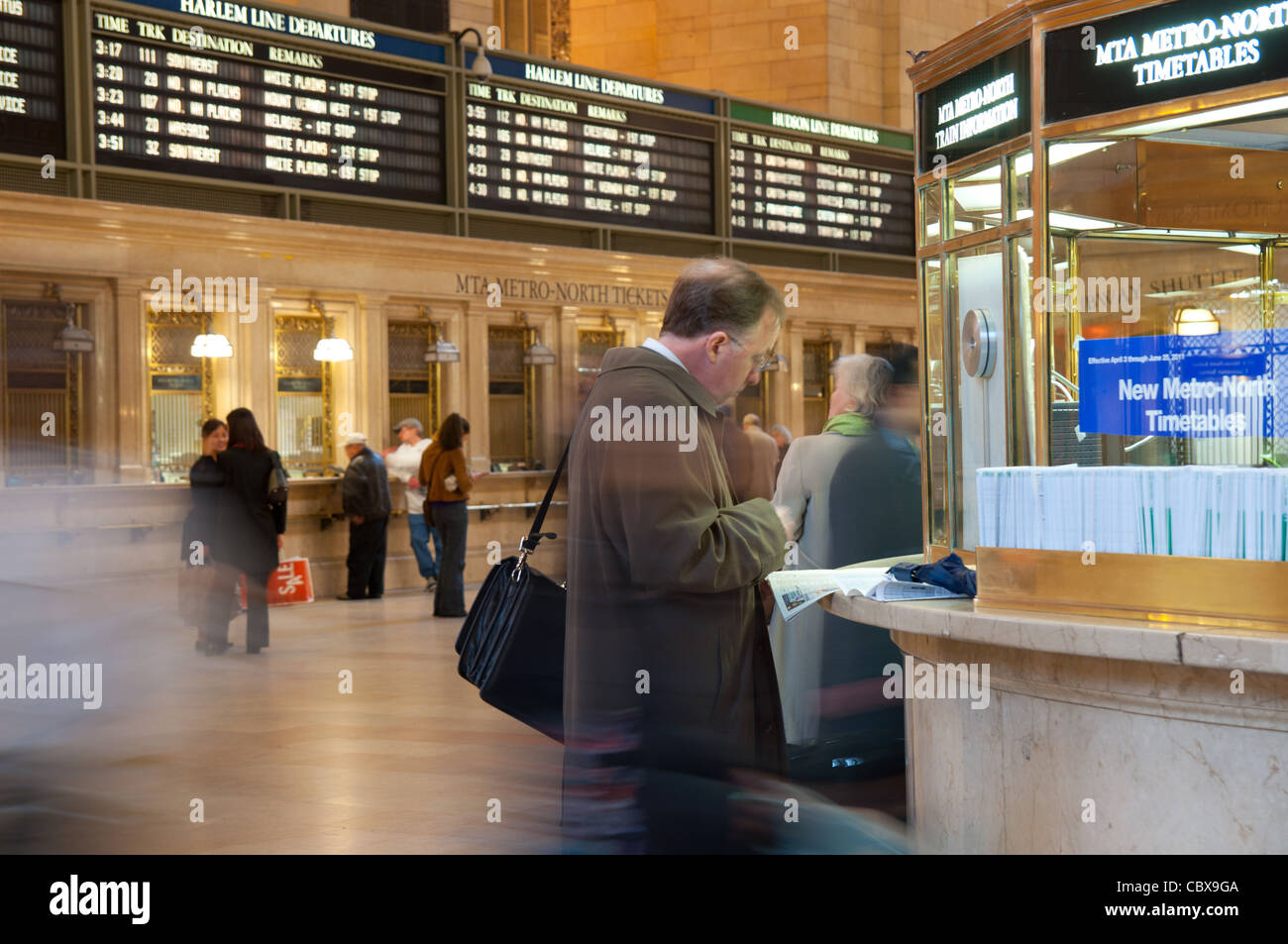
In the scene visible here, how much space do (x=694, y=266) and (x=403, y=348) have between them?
37.3 feet

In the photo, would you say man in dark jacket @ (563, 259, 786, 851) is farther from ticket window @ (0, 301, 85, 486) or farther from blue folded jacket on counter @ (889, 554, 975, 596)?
ticket window @ (0, 301, 85, 486)

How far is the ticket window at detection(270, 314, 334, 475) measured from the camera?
12.9m

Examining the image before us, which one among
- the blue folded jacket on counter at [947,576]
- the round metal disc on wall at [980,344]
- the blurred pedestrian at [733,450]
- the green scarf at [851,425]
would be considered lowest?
the blue folded jacket on counter at [947,576]

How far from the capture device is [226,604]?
32.6 ft

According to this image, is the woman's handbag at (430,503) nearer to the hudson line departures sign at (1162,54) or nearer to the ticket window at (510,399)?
the ticket window at (510,399)

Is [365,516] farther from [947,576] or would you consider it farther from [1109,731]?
[1109,731]

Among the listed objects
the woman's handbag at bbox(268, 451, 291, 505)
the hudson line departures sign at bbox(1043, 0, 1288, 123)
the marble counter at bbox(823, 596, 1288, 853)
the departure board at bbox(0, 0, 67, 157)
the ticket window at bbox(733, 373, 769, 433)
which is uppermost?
the departure board at bbox(0, 0, 67, 157)

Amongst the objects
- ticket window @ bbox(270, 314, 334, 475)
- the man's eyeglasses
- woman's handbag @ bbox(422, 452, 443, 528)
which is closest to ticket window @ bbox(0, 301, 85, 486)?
ticket window @ bbox(270, 314, 334, 475)

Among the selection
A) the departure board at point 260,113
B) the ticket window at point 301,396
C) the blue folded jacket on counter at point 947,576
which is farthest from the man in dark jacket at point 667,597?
the ticket window at point 301,396

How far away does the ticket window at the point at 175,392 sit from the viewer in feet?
38.6

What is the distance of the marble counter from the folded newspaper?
0.08m

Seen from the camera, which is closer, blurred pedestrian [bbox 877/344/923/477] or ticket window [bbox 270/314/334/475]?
blurred pedestrian [bbox 877/344/923/477]

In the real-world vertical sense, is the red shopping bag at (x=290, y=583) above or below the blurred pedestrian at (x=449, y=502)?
below

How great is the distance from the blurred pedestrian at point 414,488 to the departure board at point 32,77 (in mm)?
3962
